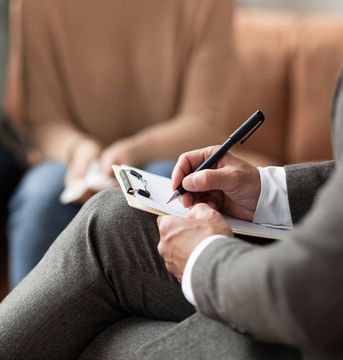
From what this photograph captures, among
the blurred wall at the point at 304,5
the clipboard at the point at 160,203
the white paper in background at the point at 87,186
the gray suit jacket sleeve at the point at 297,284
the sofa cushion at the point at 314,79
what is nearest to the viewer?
the gray suit jacket sleeve at the point at 297,284

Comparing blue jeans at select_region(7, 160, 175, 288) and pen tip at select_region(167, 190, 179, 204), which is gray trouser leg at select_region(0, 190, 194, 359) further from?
blue jeans at select_region(7, 160, 175, 288)

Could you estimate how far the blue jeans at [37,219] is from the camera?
4.87 feet

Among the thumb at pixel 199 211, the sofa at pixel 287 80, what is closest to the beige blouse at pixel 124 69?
the sofa at pixel 287 80

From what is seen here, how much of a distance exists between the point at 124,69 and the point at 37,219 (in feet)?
1.61

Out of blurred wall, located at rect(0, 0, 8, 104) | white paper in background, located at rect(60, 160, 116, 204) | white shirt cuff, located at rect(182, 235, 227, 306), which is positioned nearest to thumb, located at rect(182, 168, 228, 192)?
white shirt cuff, located at rect(182, 235, 227, 306)

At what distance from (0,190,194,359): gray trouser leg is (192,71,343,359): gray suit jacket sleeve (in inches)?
8.2

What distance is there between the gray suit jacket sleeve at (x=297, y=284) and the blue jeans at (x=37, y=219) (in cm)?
84

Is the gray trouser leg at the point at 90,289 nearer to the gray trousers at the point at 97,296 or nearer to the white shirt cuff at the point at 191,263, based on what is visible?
the gray trousers at the point at 97,296

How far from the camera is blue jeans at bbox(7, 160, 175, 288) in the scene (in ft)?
4.87

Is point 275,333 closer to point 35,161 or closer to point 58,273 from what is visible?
point 58,273

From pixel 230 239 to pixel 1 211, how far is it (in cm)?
108

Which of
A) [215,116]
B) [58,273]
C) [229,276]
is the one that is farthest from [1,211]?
[229,276]

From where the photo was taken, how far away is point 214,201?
3.15 ft

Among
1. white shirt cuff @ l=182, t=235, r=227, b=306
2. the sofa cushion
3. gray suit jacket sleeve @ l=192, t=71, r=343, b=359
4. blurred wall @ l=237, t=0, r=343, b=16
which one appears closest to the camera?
gray suit jacket sleeve @ l=192, t=71, r=343, b=359
